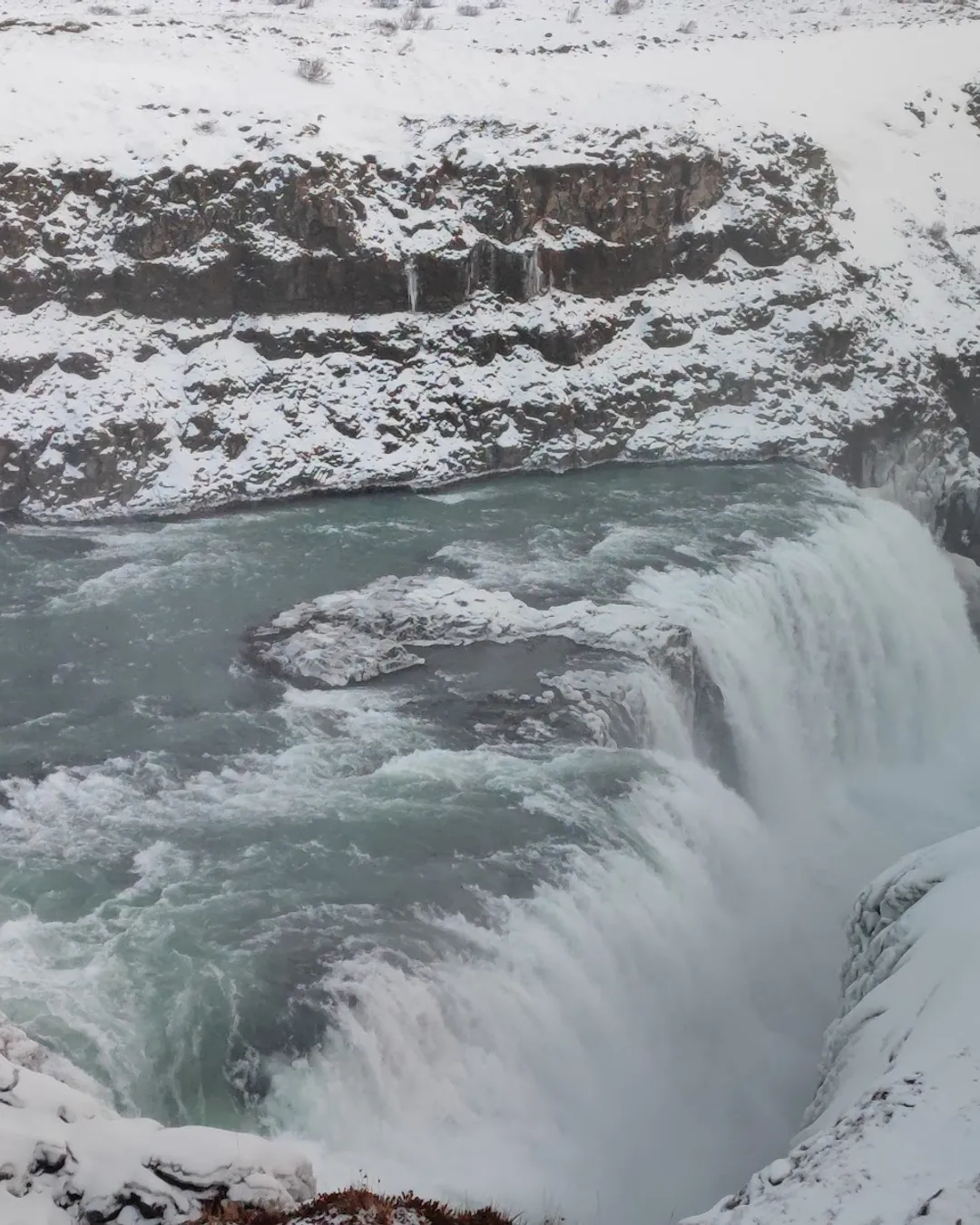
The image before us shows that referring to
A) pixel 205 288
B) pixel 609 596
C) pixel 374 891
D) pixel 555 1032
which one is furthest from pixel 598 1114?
pixel 205 288

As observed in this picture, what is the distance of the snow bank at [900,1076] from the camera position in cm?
538

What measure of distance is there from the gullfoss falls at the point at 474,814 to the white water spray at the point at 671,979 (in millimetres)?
37

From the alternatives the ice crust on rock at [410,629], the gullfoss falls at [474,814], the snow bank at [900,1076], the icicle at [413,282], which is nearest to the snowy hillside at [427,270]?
the icicle at [413,282]

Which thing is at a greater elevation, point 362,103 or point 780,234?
point 362,103

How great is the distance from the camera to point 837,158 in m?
27.0

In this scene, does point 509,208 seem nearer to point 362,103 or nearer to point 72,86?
point 362,103

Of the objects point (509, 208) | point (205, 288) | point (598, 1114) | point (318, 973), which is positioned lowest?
point (598, 1114)

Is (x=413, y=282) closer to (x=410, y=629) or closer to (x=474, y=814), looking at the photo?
(x=410, y=629)

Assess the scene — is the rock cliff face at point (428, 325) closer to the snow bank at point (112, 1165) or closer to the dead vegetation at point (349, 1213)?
the snow bank at point (112, 1165)

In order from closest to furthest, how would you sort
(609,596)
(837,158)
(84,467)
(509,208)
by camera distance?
(609,596) < (84,467) < (509,208) < (837,158)

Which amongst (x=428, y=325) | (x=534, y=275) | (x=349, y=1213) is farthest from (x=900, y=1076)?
(x=534, y=275)

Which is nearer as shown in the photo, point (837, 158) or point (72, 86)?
point (72, 86)

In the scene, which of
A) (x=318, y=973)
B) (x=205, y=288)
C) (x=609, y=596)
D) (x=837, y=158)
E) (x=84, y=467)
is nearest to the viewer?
(x=318, y=973)

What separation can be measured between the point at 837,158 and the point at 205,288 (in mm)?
16014
